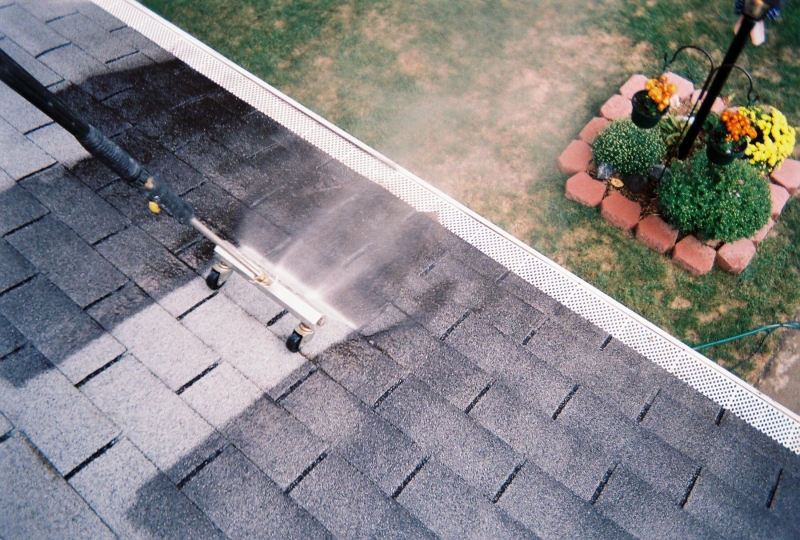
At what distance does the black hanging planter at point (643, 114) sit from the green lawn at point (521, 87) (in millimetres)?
→ 1144

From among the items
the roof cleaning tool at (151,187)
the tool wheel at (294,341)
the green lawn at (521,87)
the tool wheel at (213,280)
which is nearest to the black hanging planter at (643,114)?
the green lawn at (521,87)

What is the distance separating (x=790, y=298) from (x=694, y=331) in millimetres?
1205

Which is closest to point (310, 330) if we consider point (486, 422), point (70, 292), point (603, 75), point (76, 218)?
point (486, 422)

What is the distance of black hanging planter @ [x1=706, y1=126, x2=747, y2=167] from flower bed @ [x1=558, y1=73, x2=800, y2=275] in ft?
1.54

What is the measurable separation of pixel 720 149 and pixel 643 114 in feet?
2.46

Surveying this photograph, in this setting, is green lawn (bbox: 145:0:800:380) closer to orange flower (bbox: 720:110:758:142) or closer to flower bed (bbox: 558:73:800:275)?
flower bed (bbox: 558:73:800:275)

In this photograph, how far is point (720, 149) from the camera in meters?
4.89

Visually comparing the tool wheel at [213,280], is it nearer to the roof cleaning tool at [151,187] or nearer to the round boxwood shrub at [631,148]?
the roof cleaning tool at [151,187]

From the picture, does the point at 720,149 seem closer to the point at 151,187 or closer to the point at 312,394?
the point at 312,394

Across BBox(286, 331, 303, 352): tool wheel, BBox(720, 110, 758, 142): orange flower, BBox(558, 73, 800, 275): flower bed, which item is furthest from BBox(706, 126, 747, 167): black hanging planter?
BBox(286, 331, 303, 352): tool wheel

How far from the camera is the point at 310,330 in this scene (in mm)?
3346

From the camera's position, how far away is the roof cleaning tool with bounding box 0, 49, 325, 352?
215 cm

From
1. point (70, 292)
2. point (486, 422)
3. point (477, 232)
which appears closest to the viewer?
point (486, 422)

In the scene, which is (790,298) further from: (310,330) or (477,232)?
(310,330)
